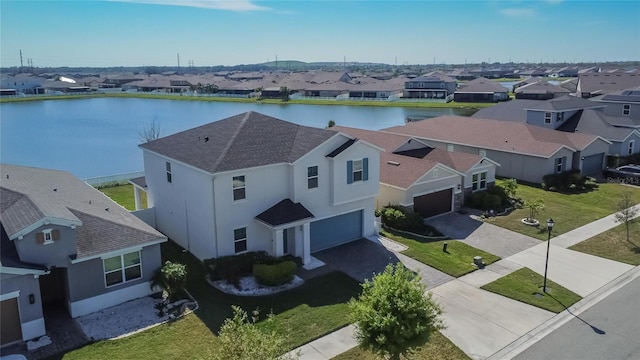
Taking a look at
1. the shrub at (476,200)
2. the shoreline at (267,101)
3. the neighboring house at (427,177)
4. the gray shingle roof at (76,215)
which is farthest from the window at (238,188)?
the shoreline at (267,101)

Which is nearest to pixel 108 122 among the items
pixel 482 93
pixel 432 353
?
pixel 482 93

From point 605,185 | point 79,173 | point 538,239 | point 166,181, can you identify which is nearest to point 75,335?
point 166,181

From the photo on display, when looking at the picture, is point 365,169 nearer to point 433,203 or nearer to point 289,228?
point 289,228

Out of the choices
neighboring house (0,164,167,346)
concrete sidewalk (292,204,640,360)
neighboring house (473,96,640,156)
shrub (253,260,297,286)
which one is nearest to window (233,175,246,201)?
shrub (253,260,297,286)

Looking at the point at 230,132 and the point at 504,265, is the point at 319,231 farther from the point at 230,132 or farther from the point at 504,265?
the point at 504,265

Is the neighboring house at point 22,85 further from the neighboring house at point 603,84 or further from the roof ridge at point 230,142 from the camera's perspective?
the neighboring house at point 603,84

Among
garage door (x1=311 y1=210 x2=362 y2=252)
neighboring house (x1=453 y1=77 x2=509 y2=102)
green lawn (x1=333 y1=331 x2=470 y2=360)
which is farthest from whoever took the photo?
neighboring house (x1=453 y1=77 x2=509 y2=102)

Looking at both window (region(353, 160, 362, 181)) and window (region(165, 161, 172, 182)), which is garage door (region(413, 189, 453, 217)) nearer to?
window (region(353, 160, 362, 181))
